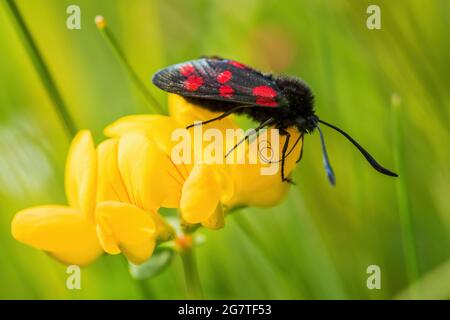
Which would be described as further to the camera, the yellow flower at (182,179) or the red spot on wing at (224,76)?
the red spot on wing at (224,76)

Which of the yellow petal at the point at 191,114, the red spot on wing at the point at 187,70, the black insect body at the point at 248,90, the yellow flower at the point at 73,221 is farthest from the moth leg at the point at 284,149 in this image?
the yellow flower at the point at 73,221

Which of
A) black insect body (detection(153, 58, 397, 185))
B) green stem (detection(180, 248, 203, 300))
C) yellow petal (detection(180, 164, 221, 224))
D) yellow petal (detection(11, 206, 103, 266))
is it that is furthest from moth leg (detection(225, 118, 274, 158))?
yellow petal (detection(11, 206, 103, 266))

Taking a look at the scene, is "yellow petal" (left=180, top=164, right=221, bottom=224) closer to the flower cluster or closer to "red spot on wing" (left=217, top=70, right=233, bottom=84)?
the flower cluster

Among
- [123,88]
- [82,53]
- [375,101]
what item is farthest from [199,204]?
[82,53]

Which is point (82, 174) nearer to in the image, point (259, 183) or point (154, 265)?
point (154, 265)

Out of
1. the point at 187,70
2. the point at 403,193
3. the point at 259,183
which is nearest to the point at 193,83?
the point at 187,70

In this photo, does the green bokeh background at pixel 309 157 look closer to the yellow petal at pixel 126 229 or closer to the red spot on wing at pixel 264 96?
the yellow petal at pixel 126 229
